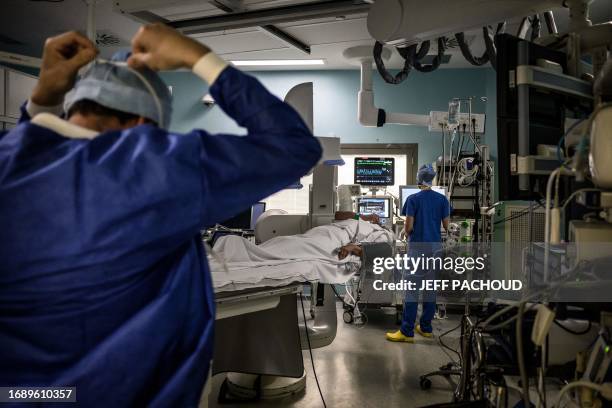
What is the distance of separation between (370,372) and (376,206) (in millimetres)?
2364

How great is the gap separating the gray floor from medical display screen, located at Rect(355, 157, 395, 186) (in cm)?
172

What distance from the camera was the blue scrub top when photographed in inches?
176

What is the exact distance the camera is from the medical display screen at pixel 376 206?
18.0 ft

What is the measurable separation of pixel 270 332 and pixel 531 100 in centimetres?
202

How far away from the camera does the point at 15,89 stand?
343 cm

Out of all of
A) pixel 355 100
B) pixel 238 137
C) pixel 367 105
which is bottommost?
pixel 238 137

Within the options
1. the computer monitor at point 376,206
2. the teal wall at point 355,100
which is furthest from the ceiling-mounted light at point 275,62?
the computer monitor at point 376,206

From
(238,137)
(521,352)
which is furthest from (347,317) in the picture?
(238,137)

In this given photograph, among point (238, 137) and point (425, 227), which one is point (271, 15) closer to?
point (425, 227)

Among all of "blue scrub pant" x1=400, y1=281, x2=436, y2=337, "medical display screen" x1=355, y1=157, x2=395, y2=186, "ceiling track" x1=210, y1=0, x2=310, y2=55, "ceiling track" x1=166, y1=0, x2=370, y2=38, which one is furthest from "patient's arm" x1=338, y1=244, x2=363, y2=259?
"medical display screen" x1=355, y1=157, x2=395, y2=186

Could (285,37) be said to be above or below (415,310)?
above

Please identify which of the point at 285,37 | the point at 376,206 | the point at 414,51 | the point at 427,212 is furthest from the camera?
the point at 376,206

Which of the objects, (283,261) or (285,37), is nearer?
(283,261)

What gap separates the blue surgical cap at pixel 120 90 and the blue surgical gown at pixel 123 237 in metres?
0.10
